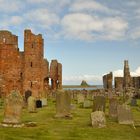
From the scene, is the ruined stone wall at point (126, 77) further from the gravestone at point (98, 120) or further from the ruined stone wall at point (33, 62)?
the gravestone at point (98, 120)

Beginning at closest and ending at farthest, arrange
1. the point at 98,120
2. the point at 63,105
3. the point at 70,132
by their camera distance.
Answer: the point at 70,132 < the point at 98,120 < the point at 63,105

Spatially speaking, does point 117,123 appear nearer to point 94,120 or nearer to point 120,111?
point 120,111

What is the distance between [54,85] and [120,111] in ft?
118

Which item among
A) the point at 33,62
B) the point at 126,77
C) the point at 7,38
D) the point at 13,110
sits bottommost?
the point at 13,110

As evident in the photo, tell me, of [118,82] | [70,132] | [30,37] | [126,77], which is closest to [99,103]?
[70,132]

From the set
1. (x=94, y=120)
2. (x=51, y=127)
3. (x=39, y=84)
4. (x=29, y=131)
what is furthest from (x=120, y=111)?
(x=39, y=84)

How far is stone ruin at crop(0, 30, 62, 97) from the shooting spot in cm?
4134

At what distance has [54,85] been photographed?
5112 cm

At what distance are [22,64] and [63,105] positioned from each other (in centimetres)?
2547

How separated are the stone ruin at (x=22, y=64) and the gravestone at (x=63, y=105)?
2358 centimetres

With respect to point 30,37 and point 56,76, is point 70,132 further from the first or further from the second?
point 56,76

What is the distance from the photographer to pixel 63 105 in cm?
1769

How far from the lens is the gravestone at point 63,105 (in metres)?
17.6

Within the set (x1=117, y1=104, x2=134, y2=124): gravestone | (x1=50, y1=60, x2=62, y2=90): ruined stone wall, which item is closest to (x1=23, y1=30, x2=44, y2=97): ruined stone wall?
(x1=50, y1=60, x2=62, y2=90): ruined stone wall
